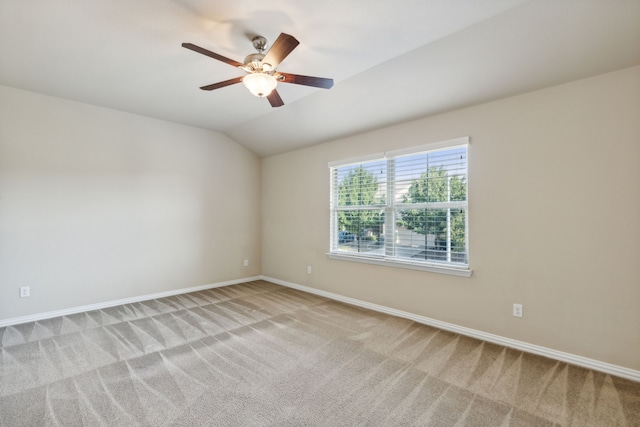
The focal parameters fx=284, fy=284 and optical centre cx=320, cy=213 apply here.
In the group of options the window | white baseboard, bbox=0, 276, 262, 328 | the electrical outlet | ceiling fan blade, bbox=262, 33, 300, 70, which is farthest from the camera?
white baseboard, bbox=0, 276, 262, 328

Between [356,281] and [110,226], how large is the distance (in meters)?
3.48

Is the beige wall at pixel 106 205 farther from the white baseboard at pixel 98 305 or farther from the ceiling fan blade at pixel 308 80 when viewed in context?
the ceiling fan blade at pixel 308 80

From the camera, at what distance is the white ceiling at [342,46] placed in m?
1.99

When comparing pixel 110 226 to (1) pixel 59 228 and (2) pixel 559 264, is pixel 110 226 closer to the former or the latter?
(1) pixel 59 228

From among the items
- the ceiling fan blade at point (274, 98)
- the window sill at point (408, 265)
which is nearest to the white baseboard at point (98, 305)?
the window sill at point (408, 265)

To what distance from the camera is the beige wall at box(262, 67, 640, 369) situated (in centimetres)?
226

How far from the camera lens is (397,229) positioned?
369 centimetres

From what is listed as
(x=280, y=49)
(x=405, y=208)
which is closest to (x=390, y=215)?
(x=405, y=208)

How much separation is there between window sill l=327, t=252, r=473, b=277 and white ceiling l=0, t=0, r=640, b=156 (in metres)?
1.76

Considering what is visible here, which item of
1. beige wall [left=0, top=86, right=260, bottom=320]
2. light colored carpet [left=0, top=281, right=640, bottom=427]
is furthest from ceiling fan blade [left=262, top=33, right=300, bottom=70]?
beige wall [left=0, top=86, right=260, bottom=320]

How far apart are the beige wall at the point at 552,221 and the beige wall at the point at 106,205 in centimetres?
323

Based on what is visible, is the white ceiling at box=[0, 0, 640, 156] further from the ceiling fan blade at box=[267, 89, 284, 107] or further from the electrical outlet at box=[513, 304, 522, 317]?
the electrical outlet at box=[513, 304, 522, 317]

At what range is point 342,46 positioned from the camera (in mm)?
2443

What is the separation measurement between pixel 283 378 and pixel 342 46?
2.77m
